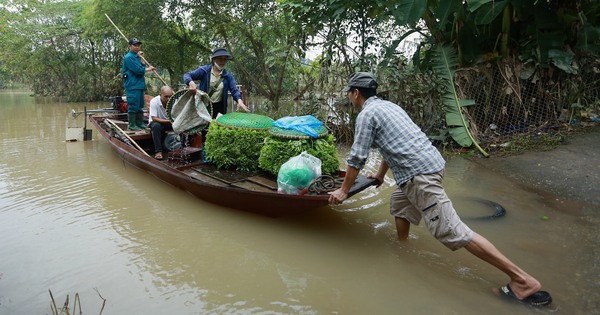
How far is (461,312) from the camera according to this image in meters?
2.80

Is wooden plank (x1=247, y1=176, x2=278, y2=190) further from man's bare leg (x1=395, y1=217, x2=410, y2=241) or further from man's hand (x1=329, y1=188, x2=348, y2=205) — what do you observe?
man's bare leg (x1=395, y1=217, x2=410, y2=241)

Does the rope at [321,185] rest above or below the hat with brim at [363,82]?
below

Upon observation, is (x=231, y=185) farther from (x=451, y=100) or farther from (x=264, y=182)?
(x=451, y=100)

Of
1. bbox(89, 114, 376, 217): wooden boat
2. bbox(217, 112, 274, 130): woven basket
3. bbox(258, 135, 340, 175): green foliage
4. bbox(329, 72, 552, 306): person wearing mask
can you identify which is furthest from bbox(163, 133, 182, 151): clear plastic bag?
bbox(329, 72, 552, 306): person wearing mask

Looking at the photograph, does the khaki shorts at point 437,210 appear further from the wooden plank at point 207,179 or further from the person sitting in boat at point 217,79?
the person sitting in boat at point 217,79

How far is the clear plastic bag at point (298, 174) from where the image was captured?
3.95 m

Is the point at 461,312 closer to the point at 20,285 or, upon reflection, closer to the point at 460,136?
the point at 20,285

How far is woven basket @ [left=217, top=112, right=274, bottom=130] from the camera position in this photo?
4992mm

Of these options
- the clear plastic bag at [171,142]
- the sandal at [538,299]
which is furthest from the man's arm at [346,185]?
the clear plastic bag at [171,142]

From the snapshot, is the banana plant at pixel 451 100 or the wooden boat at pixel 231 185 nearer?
the wooden boat at pixel 231 185

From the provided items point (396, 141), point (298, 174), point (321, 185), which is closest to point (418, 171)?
point (396, 141)

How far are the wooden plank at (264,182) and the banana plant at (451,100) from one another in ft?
13.1

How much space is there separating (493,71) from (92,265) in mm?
7143

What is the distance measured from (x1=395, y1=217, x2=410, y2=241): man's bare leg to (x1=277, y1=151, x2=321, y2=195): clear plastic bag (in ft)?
3.09
